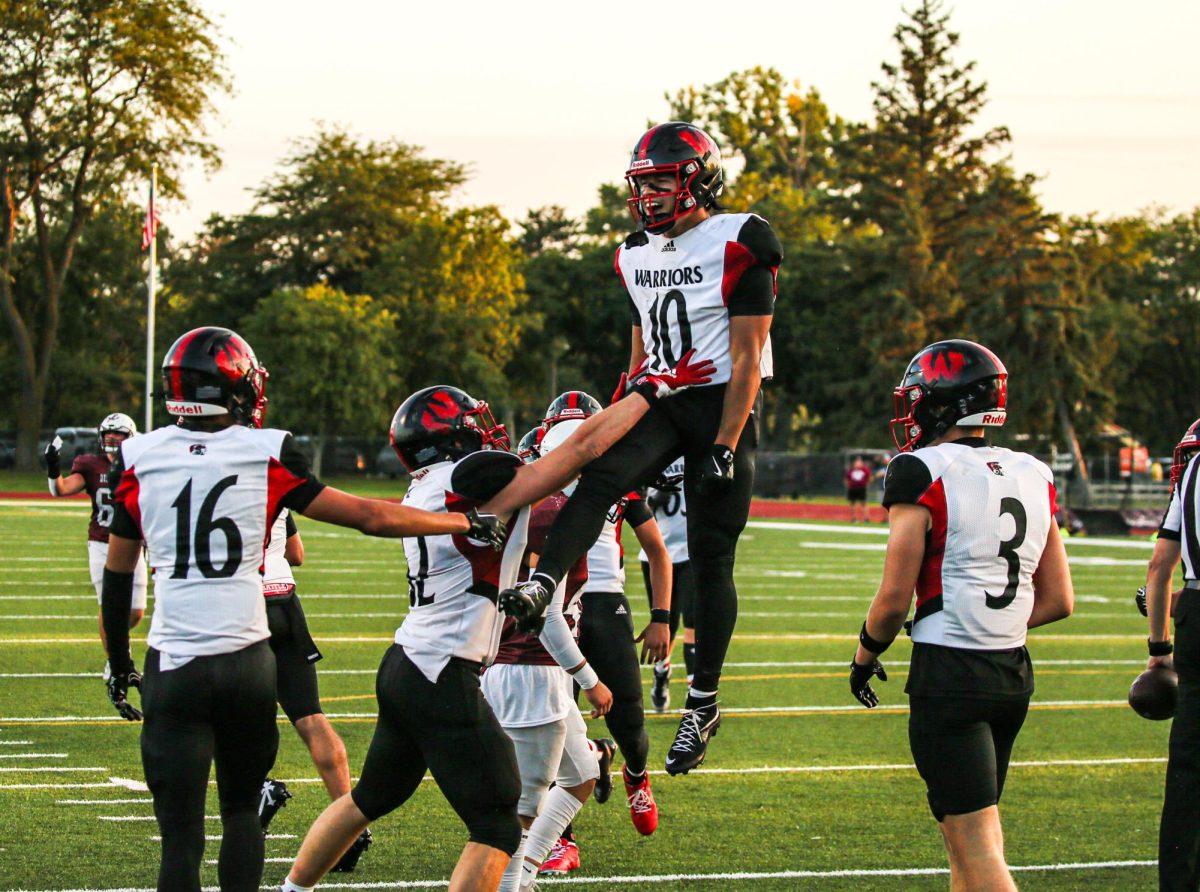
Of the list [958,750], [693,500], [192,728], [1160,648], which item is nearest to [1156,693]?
[1160,648]

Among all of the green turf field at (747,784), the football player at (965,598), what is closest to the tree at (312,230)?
the green turf field at (747,784)

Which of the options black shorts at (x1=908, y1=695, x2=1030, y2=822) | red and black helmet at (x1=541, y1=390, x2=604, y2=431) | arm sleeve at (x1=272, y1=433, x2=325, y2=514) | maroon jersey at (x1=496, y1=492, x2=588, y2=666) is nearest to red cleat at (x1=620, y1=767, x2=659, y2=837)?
maroon jersey at (x1=496, y1=492, x2=588, y2=666)

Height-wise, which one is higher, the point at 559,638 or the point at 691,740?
the point at 559,638

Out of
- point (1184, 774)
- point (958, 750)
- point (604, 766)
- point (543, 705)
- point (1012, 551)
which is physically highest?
point (1012, 551)

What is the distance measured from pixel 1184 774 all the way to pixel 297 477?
12.1 feet

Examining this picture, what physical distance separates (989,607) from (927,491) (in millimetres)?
482

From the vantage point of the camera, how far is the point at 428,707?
580 cm

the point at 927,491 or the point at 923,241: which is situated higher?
the point at 923,241

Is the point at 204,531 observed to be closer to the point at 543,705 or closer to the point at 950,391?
the point at 543,705

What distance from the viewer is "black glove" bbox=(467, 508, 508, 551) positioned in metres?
5.68

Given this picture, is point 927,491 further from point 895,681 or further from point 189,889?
point 895,681

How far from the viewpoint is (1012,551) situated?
571 cm

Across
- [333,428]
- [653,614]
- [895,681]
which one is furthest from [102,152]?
[653,614]

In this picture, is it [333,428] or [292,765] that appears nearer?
[292,765]
